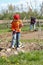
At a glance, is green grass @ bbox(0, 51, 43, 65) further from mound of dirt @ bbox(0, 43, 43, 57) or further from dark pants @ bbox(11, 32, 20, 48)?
dark pants @ bbox(11, 32, 20, 48)

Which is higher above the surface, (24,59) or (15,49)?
(24,59)

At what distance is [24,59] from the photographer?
A: 1102cm

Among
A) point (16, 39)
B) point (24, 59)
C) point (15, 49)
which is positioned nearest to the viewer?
point (24, 59)

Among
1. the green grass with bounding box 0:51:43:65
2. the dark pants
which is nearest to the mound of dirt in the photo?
the dark pants

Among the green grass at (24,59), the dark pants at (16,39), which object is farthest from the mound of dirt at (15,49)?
the green grass at (24,59)

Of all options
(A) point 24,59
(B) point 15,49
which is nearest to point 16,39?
(B) point 15,49

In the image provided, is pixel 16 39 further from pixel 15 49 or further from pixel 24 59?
pixel 24 59

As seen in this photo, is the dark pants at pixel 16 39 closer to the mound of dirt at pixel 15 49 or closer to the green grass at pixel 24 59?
the mound of dirt at pixel 15 49

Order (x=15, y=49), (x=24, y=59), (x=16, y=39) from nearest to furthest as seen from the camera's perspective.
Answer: (x=24, y=59) < (x=15, y=49) < (x=16, y=39)

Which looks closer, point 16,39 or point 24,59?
point 24,59

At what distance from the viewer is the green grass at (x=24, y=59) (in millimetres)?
10477

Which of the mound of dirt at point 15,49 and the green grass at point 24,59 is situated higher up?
the green grass at point 24,59

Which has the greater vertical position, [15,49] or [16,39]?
[16,39]

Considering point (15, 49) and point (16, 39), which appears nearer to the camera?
point (15, 49)
